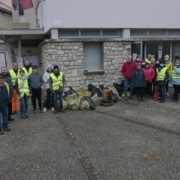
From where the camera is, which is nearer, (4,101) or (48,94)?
(4,101)

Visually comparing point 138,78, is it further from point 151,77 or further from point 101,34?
point 101,34

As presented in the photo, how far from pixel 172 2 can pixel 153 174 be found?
11.2 m

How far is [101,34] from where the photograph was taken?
12.9 m

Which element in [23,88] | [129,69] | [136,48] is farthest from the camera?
[136,48]

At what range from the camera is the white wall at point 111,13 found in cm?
1179

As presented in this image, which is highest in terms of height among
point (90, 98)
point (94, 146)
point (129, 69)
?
point (129, 69)

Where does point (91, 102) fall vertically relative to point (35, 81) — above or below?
below

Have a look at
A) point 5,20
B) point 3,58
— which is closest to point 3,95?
point 3,58

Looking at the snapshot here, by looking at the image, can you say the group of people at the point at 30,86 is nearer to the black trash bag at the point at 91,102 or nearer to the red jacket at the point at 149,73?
the black trash bag at the point at 91,102

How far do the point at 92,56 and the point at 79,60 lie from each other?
0.85m

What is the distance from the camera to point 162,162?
5109 mm

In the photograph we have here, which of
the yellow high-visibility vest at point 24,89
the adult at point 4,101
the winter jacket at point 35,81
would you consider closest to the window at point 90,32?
the winter jacket at point 35,81

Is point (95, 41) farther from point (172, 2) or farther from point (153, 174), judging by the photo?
point (153, 174)

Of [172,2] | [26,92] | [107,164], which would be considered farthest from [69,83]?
[107,164]
